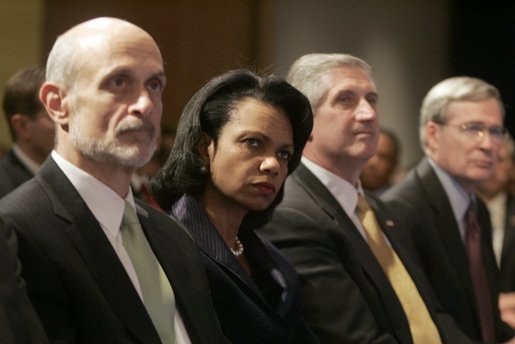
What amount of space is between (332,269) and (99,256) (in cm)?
116

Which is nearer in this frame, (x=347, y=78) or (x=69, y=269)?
(x=69, y=269)

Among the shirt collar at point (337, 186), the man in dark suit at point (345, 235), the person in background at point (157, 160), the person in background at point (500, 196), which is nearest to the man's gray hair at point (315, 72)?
the man in dark suit at point (345, 235)

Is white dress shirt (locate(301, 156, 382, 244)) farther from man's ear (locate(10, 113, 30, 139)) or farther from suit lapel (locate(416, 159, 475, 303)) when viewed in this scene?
man's ear (locate(10, 113, 30, 139))

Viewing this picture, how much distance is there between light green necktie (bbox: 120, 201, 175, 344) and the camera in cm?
282

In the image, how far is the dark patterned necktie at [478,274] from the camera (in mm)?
4855

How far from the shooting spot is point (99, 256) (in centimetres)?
267

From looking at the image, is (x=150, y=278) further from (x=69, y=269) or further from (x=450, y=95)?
(x=450, y=95)

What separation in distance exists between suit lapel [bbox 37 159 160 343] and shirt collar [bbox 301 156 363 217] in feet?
4.65

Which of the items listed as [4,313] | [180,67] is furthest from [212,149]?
[180,67]

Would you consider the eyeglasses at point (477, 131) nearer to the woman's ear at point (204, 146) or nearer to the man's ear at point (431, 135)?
the man's ear at point (431, 135)

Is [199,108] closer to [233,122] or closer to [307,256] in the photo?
[233,122]

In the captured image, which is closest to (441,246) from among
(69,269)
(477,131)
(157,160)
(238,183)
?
(477,131)

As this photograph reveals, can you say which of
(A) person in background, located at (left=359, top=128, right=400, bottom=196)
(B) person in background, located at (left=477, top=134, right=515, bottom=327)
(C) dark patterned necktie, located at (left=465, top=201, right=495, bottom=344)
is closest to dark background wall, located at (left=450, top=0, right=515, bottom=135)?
(B) person in background, located at (left=477, top=134, right=515, bottom=327)

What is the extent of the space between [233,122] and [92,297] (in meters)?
0.97
